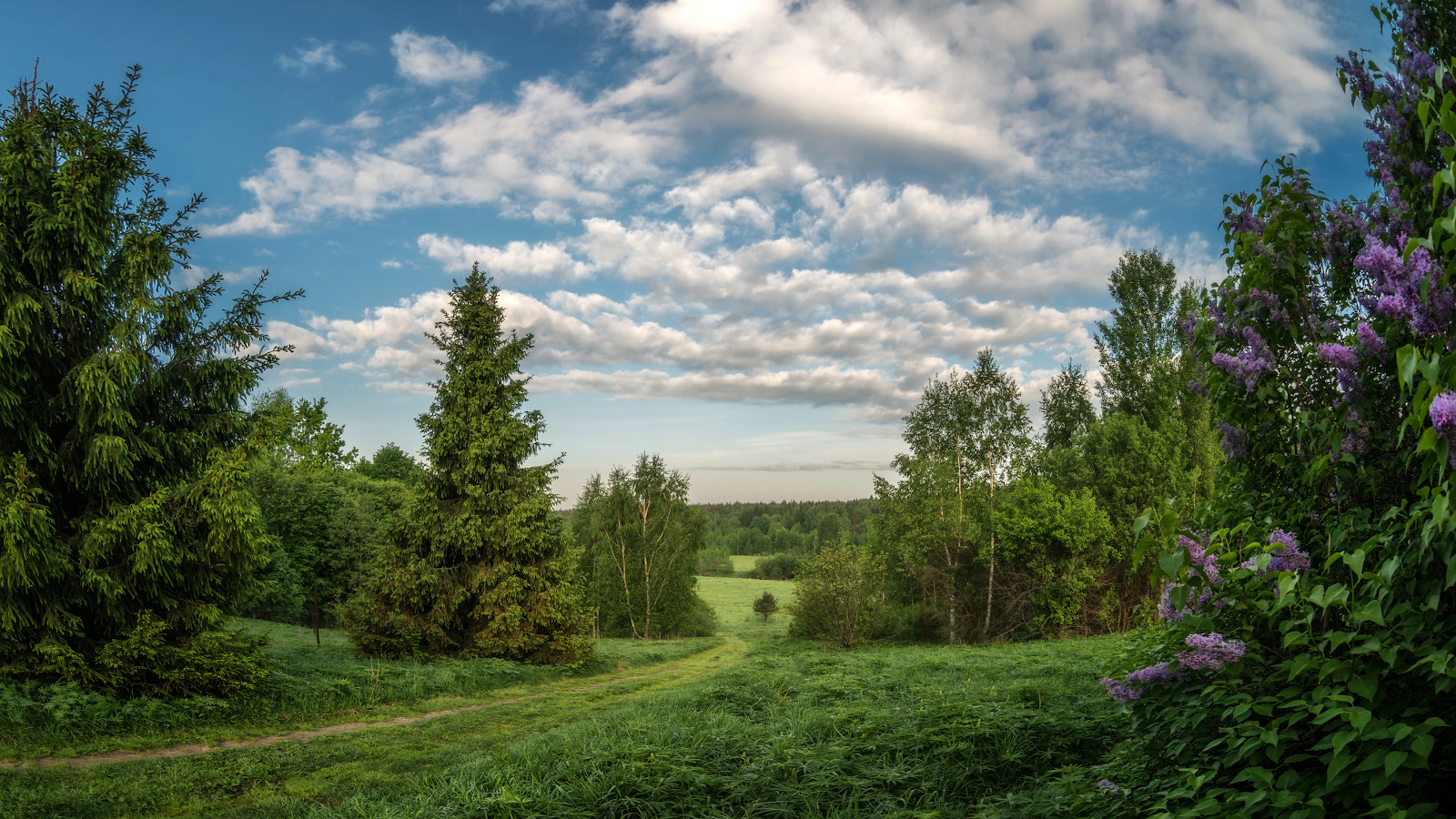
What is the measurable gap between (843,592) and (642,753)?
22379mm

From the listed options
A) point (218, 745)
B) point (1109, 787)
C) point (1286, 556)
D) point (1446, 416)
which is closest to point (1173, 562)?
point (1446, 416)

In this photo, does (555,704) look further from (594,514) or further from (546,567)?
(594,514)

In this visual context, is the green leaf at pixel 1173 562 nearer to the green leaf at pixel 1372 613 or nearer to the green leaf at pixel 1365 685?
the green leaf at pixel 1372 613

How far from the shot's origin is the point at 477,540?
704 inches

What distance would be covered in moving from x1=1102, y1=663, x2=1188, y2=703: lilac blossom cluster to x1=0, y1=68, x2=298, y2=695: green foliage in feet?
39.4

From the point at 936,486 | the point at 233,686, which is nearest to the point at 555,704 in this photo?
the point at 233,686

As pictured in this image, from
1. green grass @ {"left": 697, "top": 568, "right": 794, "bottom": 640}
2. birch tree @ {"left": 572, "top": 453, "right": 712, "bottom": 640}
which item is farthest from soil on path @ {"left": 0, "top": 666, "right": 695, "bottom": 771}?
birch tree @ {"left": 572, "top": 453, "right": 712, "bottom": 640}

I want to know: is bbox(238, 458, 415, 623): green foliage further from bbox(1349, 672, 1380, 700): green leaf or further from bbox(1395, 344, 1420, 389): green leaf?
bbox(1395, 344, 1420, 389): green leaf

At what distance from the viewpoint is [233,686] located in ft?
35.4

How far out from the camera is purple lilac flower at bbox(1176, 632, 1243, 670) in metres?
3.00

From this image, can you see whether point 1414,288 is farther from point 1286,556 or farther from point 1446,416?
point 1286,556

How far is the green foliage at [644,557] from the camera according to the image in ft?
124

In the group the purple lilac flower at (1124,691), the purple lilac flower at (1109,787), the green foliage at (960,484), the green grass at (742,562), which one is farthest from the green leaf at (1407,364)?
the green grass at (742,562)

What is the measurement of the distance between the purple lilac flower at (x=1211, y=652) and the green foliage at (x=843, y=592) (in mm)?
24900
